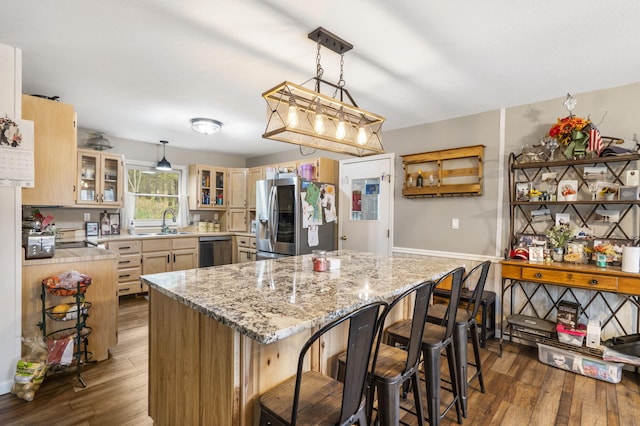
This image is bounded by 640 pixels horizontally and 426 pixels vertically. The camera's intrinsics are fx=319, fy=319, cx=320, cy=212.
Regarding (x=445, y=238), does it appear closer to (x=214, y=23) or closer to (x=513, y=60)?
(x=513, y=60)

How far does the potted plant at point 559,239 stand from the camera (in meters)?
2.80

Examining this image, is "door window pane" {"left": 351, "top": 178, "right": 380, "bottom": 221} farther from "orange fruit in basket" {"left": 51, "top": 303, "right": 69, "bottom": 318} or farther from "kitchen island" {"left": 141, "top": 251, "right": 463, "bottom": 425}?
"orange fruit in basket" {"left": 51, "top": 303, "right": 69, "bottom": 318}

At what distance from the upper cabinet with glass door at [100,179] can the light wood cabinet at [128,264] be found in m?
0.58

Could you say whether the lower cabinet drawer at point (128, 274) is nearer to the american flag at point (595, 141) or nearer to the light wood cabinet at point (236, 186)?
the light wood cabinet at point (236, 186)

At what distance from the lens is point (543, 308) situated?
3037mm

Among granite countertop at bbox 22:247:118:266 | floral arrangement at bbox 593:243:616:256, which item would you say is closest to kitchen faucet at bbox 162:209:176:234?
granite countertop at bbox 22:247:118:266

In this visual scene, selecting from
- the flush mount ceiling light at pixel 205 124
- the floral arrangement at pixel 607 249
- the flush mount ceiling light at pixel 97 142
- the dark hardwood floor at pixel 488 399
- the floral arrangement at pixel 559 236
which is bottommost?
the dark hardwood floor at pixel 488 399

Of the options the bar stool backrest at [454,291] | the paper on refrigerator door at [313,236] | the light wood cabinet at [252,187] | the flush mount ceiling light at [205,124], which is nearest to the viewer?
the bar stool backrest at [454,291]

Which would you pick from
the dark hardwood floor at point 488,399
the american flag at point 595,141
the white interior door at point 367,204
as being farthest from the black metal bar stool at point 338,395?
the white interior door at point 367,204

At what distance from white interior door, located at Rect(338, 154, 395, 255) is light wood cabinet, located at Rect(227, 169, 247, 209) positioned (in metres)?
1.96

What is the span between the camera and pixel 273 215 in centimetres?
427

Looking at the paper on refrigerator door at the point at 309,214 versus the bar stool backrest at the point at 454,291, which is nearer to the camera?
the bar stool backrest at the point at 454,291

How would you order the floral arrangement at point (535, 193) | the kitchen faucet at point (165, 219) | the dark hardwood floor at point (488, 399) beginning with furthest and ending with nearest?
the kitchen faucet at point (165, 219)
the floral arrangement at point (535, 193)
the dark hardwood floor at point (488, 399)

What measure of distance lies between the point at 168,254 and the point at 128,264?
53 centimetres
